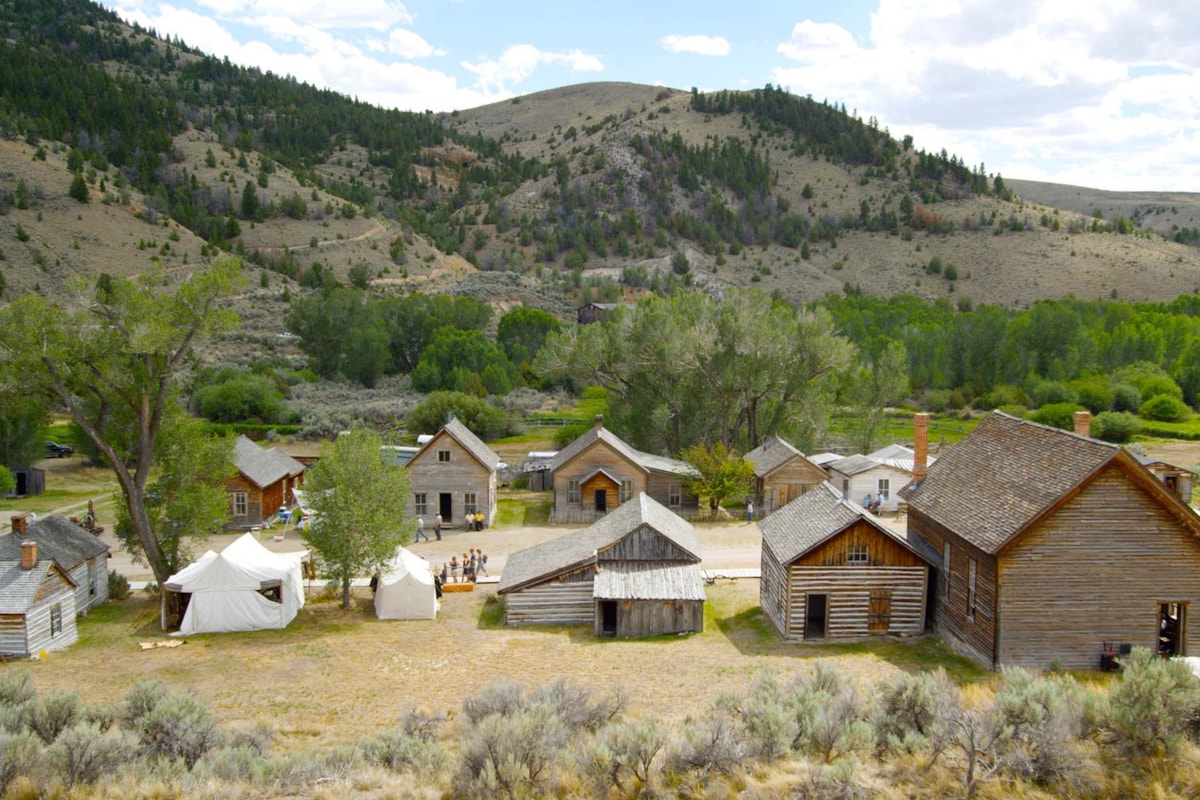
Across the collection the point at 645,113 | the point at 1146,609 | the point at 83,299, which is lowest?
the point at 1146,609

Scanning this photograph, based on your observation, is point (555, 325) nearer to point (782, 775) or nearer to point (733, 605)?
point (733, 605)

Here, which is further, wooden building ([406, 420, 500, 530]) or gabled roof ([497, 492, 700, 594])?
wooden building ([406, 420, 500, 530])

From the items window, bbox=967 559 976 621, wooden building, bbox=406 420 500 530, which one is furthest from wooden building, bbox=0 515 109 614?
window, bbox=967 559 976 621

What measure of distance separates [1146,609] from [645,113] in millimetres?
190126

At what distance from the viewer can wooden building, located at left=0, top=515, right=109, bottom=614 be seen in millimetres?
26069

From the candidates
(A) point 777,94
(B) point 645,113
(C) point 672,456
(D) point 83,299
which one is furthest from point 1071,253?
(D) point 83,299

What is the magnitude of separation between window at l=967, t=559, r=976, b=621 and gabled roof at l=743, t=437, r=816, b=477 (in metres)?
18.7

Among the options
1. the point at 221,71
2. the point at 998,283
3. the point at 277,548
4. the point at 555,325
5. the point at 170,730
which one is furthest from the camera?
the point at 221,71

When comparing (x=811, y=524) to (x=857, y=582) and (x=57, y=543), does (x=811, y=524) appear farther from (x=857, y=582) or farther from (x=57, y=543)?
(x=57, y=543)

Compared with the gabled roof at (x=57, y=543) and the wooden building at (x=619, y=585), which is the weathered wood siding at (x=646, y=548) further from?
the gabled roof at (x=57, y=543)

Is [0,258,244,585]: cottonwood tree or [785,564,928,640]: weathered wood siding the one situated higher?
[0,258,244,585]: cottonwood tree

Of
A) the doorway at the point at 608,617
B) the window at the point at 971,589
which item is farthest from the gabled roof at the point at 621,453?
the window at the point at 971,589

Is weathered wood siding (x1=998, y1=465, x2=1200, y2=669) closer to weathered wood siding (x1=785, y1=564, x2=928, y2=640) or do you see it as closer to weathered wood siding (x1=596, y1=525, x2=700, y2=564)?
weathered wood siding (x1=785, y1=564, x2=928, y2=640)

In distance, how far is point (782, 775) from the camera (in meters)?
12.8
